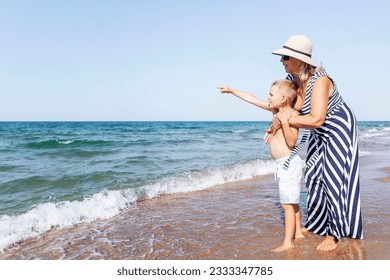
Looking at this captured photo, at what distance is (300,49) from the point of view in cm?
317

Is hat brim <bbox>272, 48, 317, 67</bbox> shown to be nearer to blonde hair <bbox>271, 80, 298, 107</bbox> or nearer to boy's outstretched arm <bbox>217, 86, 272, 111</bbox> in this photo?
blonde hair <bbox>271, 80, 298, 107</bbox>

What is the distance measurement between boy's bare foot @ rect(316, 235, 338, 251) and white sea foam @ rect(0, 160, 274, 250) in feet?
11.3

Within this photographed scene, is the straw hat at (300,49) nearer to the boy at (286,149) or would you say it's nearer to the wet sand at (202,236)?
the boy at (286,149)

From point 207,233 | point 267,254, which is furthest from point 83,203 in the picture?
point 267,254

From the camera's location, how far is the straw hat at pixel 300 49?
315 centimetres

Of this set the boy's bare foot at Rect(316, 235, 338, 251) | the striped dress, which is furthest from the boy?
the boy's bare foot at Rect(316, 235, 338, 251)

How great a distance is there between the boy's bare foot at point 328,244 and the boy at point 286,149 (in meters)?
0.29

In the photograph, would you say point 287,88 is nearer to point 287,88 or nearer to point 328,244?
point 287,88

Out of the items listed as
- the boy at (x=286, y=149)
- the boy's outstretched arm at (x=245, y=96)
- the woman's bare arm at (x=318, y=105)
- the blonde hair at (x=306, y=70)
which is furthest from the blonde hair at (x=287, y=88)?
the boy's outstretched arm at (x=245, y=96)

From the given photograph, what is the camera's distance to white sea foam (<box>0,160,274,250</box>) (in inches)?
190

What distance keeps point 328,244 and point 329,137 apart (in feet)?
3.73

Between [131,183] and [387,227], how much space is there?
226 inches

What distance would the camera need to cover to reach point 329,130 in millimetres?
3332
